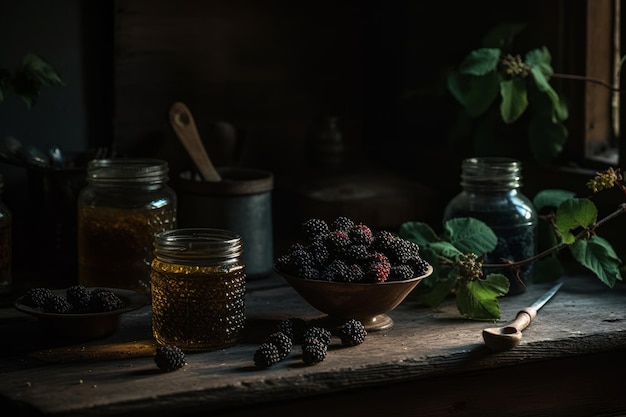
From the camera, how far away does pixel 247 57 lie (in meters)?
2.47

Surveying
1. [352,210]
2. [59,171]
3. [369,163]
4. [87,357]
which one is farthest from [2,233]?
[369,163]

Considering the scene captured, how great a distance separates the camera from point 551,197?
7.14ft

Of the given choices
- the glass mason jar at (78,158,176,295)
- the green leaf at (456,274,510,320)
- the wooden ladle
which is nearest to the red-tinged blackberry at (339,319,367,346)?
the green leaf at (456,274,510,320)

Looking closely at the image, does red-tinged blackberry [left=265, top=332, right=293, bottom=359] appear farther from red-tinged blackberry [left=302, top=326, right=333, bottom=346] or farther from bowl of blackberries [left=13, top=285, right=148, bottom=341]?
bowl of blackberries [left=13, top=285, right=148, bottom=341]

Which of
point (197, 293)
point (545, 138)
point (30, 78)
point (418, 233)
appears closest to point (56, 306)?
point (197, 293)

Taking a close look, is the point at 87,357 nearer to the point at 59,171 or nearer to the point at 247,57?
the point at 59,171

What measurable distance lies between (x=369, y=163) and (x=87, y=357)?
118cm

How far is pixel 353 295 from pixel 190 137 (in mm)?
582

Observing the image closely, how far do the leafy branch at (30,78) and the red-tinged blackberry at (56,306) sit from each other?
53 centimetres

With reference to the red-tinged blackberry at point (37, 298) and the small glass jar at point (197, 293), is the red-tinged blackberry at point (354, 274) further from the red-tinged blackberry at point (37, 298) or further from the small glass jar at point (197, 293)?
the red-tinged blackberry at point (37, 298)

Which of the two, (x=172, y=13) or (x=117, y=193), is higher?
(x=172, y=13)

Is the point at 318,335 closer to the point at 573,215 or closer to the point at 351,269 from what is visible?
the point at 351,269

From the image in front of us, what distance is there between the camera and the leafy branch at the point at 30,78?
2.08 meters

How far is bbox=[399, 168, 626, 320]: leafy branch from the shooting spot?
73.9 inches
